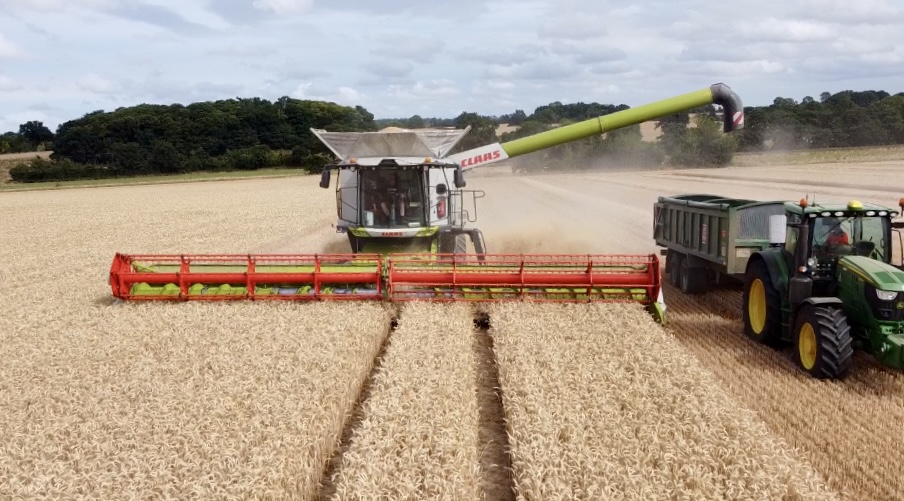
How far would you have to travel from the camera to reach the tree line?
4788 cm

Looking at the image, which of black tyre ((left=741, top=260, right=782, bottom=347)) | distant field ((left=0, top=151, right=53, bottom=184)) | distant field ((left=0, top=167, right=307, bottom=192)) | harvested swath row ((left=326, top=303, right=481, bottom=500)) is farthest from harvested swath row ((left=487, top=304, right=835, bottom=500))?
distant field ((left=0, top=151, right=53, bottom=184))

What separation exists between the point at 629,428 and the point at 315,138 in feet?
172

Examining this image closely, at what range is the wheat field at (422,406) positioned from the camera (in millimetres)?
4348

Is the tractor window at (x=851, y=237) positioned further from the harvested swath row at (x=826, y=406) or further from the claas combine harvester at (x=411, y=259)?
the claas combine harvester at (x=411, y=259)

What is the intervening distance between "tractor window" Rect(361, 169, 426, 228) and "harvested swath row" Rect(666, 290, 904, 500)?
14.8 ft

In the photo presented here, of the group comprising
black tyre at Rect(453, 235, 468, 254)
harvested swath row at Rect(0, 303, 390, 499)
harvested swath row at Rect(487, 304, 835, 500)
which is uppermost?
black tyre at Rect(453, 235, 468, 254)

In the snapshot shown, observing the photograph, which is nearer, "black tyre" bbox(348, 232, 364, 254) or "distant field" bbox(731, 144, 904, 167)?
"black tyre" bbox(348, 232, 364, 254)

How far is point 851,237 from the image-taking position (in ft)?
23.8

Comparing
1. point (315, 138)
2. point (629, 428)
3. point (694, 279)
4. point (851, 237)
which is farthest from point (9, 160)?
point (629, 428)

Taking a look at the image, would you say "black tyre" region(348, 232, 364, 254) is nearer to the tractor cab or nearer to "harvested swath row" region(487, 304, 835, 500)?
"harvested swath row" region(487, 304, 835, 500)

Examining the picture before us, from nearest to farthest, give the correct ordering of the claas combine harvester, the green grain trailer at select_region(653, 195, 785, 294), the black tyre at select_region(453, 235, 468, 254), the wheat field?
the wheat field → the claas combine harvester → the green grain trailer at select_region(653, 195, 785, 294) → the black tyre at select_region(453, 235, 468, 254)

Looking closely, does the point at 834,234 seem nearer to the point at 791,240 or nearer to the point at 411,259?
the point at 791,240

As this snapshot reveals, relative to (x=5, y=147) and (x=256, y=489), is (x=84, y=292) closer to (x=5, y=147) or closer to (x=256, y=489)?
(x=256, y=489)

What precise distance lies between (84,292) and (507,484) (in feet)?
27.9
